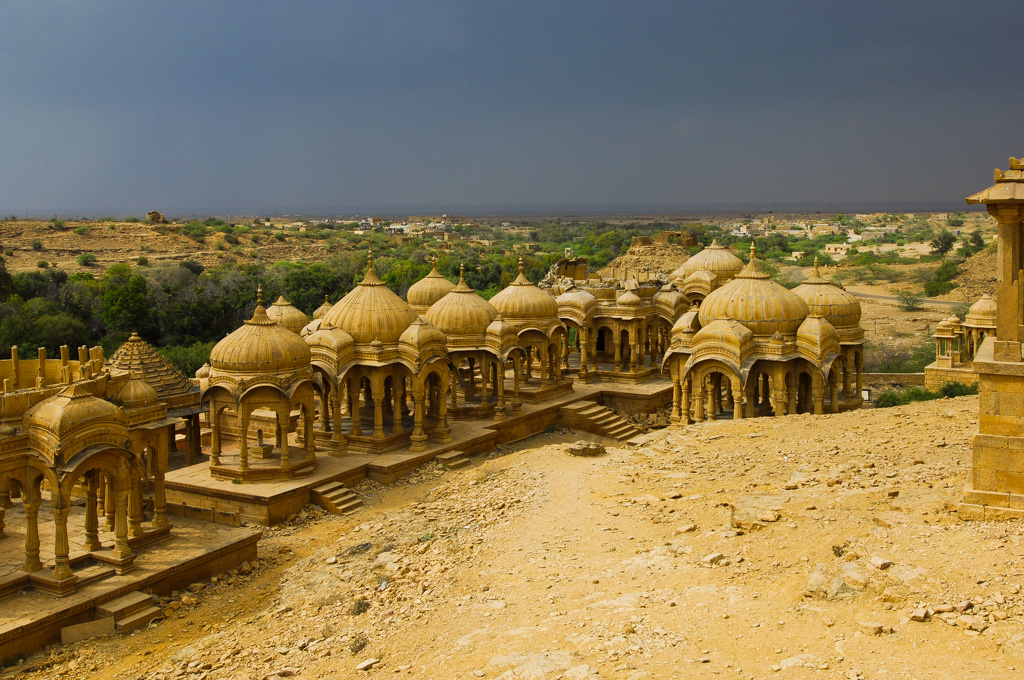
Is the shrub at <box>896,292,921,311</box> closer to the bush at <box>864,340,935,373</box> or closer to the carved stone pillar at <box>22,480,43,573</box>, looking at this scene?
the bush at <box>864,340,935,373</box>

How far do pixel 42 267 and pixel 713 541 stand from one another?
189 feet

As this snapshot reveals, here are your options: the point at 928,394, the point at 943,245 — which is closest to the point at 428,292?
the point at 928,394

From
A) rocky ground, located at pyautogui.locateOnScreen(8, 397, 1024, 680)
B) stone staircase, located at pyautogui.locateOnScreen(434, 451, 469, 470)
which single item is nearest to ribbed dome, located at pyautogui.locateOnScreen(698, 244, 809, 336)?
rocky ground, located at pyautogui.locateOnScreen(8, 397, 1024, 680)

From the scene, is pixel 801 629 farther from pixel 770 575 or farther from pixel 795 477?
pixel 795 477

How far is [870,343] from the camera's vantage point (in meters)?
43.4

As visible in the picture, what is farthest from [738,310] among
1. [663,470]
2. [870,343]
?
[870,343]

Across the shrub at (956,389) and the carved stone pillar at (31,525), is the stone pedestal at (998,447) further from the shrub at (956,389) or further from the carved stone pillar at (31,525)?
the shrub at (956,389)

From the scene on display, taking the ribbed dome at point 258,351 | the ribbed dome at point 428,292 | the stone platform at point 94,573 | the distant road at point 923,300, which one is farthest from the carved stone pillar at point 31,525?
the distant road at point 923,300

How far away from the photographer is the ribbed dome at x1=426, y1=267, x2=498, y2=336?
941 inches

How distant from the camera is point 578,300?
2944 centimetres

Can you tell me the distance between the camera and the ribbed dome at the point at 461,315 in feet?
78.4

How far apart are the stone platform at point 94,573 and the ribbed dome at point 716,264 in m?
23.3

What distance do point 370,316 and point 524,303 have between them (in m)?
6.06

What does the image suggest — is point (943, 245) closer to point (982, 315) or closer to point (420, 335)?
point (982, 315)
